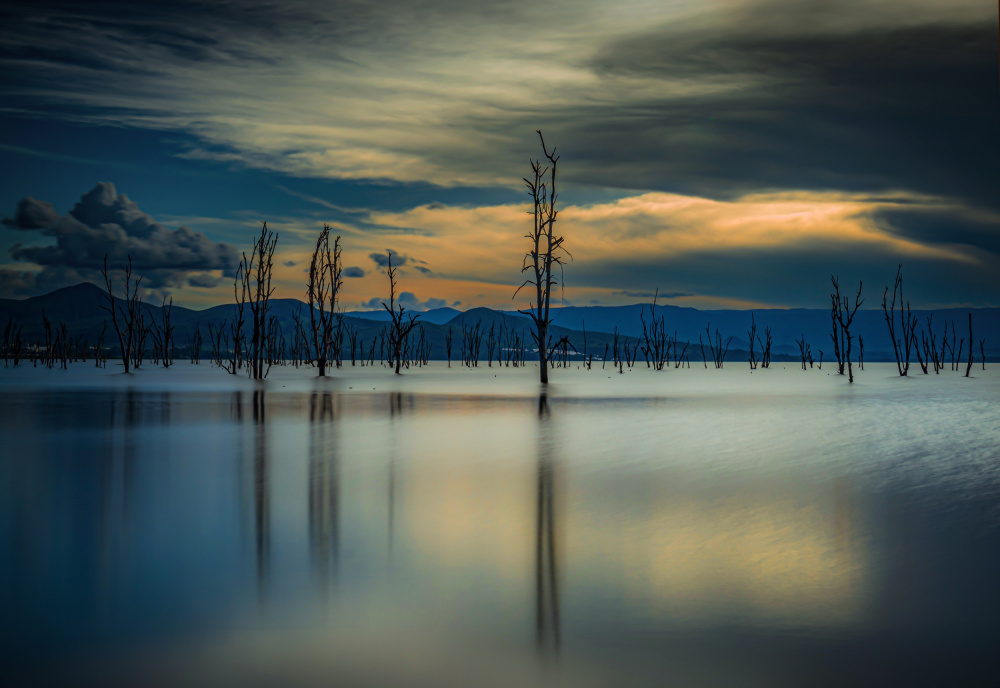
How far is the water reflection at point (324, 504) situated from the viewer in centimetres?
468

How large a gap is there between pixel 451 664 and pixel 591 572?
5.04 ft

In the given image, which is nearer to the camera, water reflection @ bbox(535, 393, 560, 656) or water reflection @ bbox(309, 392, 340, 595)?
water reflection @ bbox(535, 393, 560, 656)

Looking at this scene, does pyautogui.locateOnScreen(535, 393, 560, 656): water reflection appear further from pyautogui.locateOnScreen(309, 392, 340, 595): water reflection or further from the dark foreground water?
pyautogui.locateOnScreen(309, 392, 340, 595): water reflection

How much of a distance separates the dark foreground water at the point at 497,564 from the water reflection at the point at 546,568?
0.08 ft

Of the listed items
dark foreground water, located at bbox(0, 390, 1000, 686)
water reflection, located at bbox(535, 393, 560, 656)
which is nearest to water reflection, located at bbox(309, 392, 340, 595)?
dark foreground water, located at bbox(0, 390, 1000, 686)

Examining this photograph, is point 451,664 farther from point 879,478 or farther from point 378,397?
point 378,397

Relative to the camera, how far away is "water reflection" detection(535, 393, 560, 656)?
3.53m

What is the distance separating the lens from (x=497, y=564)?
4.74m

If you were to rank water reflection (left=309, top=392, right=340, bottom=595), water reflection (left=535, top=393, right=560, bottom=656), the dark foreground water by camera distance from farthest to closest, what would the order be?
water reflection (left=309, top=392, right=340, bottom=595)
water reflection (left=535, top=393, right=560, bottom=656)
the dark foreground water

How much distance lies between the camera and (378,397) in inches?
899

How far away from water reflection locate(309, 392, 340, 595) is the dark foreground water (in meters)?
0.05

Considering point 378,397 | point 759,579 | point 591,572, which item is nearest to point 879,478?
point 759,579

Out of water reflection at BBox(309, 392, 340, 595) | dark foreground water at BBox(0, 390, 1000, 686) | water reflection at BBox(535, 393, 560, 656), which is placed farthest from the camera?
water reflection at BBox(309, 392, 340, 595)

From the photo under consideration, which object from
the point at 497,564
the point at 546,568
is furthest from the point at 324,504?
the point at 546,568
